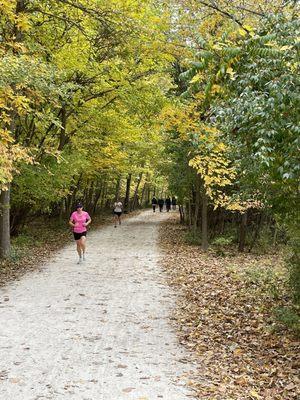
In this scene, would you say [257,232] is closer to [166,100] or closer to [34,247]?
[166,100]

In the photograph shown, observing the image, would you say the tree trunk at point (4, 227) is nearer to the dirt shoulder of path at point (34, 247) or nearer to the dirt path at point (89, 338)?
the dirt shoulder of path at point (34, 247)

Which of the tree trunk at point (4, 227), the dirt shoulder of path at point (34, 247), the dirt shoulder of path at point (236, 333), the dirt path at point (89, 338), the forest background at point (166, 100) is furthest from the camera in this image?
the tree trunk at point (4, 227)

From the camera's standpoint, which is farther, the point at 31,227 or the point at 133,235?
the point at 31,227

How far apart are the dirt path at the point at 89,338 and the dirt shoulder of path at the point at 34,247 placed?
905 mm

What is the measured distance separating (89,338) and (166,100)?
11968mm

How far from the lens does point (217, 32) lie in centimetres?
1247

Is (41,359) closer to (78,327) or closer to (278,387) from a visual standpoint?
(78,327)

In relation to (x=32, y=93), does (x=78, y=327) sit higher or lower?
lower

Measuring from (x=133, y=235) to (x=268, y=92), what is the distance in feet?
62.1

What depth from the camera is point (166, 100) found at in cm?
1689

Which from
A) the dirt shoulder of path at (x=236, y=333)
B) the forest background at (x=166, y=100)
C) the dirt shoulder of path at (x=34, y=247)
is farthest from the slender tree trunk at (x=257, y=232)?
the dirt shoulder of path at (x=34, y=247)

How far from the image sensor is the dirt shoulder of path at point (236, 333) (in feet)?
17.4

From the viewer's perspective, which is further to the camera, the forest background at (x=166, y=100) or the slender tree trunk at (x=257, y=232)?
the slender tree trunk at (x=257, y=232)

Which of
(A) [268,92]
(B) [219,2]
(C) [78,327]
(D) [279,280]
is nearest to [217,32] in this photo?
(B) [219,2]
